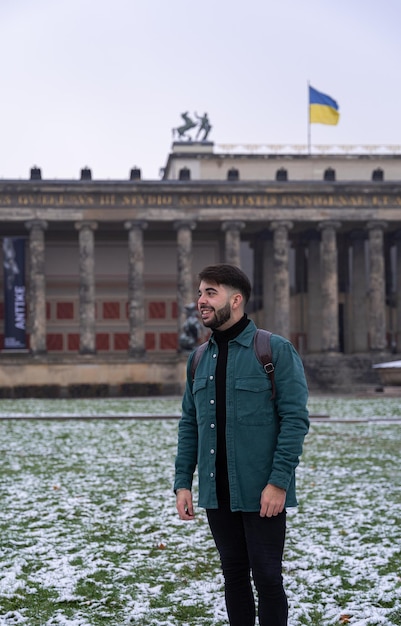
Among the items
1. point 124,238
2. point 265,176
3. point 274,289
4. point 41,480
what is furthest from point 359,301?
point 41,480

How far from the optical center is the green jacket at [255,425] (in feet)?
16.7

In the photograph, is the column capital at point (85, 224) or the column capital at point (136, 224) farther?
the column capital at point (136, 224)

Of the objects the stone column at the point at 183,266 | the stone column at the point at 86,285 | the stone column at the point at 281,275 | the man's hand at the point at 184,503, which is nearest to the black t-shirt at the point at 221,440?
the man's hand at the point at 184,503

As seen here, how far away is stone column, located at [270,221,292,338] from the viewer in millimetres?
53156

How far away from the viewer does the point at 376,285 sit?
53.8 m

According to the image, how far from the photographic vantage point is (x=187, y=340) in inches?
1547

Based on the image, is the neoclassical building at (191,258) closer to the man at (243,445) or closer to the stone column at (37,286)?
the stone column at (37,286)

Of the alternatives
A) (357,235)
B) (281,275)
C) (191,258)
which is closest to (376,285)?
(357,235)

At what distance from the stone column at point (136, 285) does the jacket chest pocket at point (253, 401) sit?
47191 millimetres

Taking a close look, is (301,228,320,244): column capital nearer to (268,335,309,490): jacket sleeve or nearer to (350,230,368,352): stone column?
(350,230,368,352): stone column

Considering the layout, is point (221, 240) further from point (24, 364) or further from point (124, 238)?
point (24, 364)

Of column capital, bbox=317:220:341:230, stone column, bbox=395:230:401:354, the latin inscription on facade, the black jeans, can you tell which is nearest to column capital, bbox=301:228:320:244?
column capital, bbox=317:220:341:230

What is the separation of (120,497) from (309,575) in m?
4.68

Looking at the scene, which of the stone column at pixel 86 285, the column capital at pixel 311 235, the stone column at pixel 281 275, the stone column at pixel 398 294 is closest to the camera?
the stone column at pixel 86 285
